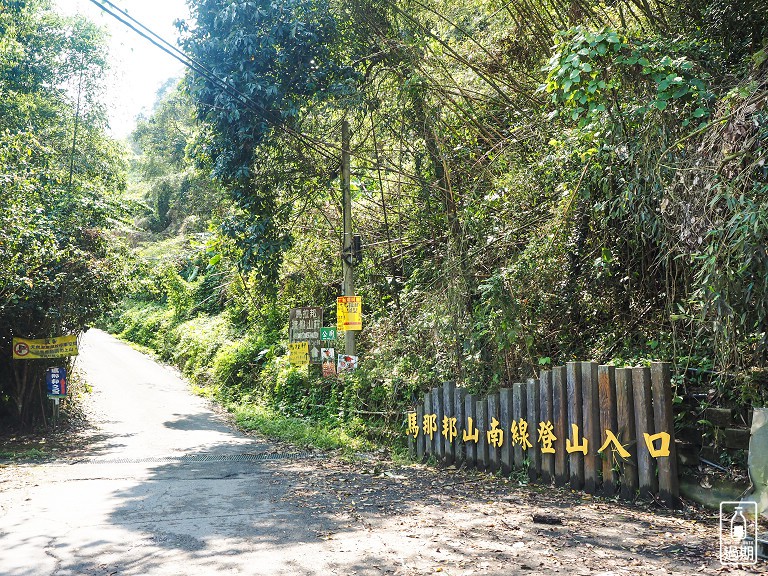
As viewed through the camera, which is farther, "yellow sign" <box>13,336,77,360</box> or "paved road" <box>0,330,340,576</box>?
"yellow sign" <box>13,336,77,360</box>

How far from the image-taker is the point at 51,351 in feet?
45.2

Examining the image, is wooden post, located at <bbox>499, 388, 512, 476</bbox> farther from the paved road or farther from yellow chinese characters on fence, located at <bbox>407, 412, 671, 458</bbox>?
the paved road

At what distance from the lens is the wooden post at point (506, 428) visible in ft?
26.6

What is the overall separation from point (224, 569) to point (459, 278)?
5.97 m

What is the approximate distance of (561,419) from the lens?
23.7ft

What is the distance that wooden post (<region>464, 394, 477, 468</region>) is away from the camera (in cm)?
885

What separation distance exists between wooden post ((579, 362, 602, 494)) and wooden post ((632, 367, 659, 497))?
0.51 meters

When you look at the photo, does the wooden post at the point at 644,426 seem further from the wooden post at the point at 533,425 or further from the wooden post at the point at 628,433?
the wooden post at the point at 533,425

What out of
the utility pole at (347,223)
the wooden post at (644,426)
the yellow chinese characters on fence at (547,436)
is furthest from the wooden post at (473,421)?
the utility pole at (347,223)

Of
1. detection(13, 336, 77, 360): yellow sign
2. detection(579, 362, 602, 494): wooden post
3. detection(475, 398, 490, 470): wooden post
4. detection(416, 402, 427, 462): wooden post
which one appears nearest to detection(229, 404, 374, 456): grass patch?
detection(416, 402, 427, 462): wooden post

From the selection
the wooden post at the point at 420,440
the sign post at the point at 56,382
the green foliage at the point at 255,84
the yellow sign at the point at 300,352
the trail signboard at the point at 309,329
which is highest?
the green foliage at the point at 255,84

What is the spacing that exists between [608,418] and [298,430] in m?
7.78

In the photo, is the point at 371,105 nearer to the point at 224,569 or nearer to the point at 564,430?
the point at 564,430

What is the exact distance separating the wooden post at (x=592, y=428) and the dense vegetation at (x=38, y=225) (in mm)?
9438
